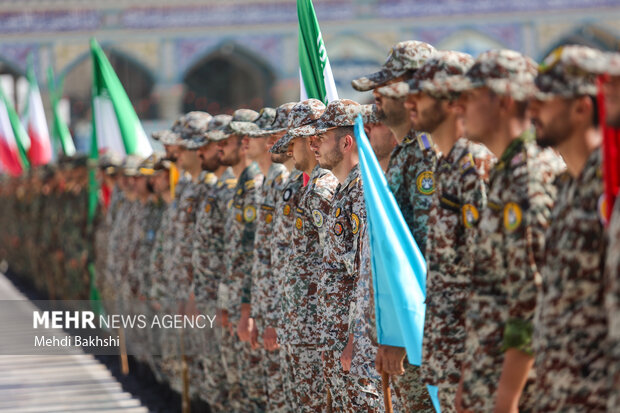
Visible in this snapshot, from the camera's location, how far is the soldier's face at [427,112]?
3.13 metres

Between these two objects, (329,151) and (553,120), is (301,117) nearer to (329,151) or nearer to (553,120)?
(329,151)

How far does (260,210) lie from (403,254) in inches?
73.0

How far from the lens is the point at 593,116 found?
2398mm

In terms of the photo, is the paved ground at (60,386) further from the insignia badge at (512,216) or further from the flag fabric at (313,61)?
the insignia badge at (512,216)

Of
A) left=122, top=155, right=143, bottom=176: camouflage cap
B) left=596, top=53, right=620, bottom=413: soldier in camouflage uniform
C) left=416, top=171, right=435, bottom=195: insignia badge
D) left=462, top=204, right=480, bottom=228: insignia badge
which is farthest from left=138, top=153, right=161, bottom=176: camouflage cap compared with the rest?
left=596, top=53, right=620, bottom=413: soldier in camouflage uniform

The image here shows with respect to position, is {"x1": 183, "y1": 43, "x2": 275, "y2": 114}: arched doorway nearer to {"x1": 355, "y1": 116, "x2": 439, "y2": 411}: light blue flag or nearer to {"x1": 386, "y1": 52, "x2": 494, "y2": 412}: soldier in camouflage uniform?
{"x1": 355, "y1": 116, "x2": 439, "y2": 411}: light blue flag

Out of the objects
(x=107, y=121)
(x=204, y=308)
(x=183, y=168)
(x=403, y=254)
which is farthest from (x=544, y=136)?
(x=107, y=121)

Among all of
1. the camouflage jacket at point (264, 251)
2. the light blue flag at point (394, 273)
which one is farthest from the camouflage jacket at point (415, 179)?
the camouflage jacket at point (264, 251)

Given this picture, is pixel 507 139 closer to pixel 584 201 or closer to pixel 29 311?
pixel 584 201

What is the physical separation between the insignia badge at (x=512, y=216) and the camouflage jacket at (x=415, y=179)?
81 centimetres

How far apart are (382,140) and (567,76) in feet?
5.86

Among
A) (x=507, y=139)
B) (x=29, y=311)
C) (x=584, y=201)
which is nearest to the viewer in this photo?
(x=584, y=201)

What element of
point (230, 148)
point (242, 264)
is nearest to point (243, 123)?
point (230, 148)

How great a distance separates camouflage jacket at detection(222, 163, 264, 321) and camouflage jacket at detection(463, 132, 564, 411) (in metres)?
2.76
